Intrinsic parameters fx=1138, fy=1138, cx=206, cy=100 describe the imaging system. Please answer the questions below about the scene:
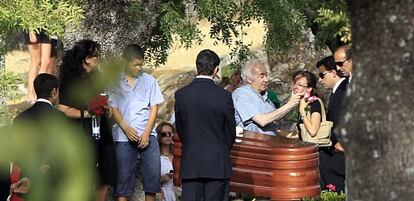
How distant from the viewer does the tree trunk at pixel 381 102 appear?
17.3ft

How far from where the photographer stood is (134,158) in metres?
11.0

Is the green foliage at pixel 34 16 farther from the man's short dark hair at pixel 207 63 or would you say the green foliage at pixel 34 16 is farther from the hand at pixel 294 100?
the hand at pixel 294 100

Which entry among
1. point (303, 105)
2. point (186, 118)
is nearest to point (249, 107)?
point (303, 105)

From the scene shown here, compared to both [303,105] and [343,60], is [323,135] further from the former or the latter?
[343,60]

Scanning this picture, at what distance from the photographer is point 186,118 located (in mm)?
9844

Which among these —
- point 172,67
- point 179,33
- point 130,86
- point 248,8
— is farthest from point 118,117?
point 172,67

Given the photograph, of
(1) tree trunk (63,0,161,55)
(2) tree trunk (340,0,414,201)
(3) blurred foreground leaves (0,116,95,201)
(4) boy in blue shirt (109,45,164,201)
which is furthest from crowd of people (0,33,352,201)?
(2) tree trunk (340,0,414,201)

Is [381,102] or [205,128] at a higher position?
[381,102]

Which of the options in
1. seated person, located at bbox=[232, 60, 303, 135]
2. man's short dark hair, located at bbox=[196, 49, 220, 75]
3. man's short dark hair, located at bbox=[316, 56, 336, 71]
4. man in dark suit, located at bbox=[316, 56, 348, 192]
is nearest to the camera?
man's short dark hair, located at bbox=[196, 49, 220, 75]

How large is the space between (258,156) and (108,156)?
4.59 ft

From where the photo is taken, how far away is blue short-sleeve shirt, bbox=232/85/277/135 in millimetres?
11039

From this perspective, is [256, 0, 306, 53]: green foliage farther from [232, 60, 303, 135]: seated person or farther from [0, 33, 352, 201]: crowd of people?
[232, 60, 303, 135]: seated person

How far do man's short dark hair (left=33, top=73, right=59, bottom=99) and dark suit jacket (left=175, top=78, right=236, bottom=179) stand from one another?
4.50 ft

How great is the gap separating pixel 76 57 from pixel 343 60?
2.71 m
